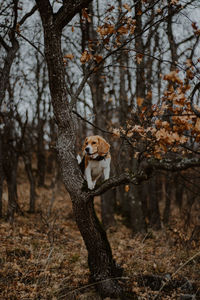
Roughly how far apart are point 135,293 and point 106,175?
2491 mm

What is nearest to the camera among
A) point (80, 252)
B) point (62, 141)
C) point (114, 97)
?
point (62, 141)

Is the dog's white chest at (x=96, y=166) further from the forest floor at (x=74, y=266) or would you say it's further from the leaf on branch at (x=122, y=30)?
the leaf on branch at (x=122, y=30)

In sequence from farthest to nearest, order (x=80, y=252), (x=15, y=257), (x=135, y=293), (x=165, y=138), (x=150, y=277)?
(x=80, y=252) → (x=15, y=257) → (x=150, y=277) → (x=135, y=293) → (x=165, y=138)

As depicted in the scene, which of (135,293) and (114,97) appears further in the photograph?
(114,97)

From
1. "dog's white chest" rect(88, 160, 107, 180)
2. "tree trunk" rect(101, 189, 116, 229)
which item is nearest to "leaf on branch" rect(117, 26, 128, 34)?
"dog's white chest" rect(88, 160, 107, 180)

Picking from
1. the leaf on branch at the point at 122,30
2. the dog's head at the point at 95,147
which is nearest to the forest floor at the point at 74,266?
Answer: the dog's head at the point at 95,147

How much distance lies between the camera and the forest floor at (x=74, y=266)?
4.60 meters

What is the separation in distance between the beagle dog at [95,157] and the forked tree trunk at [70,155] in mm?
204

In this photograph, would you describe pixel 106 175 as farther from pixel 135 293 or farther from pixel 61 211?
pixel 61 211

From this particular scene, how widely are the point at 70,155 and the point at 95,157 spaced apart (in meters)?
0.51

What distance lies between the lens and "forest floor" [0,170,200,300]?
4.60 metres

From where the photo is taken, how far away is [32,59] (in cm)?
1407

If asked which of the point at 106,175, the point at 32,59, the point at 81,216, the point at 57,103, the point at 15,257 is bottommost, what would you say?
the point at 15,257

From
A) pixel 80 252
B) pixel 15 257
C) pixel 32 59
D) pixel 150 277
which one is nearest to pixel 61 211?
pixel 80 252
